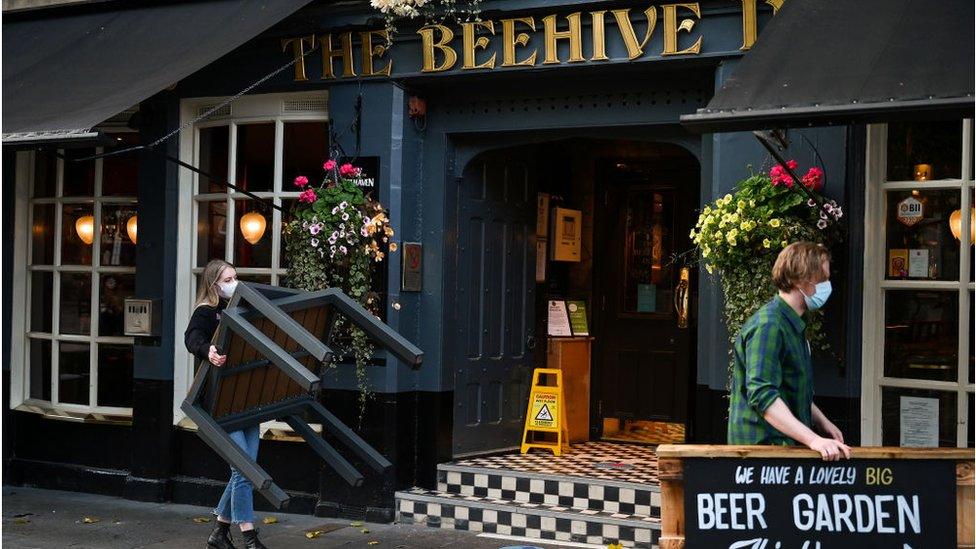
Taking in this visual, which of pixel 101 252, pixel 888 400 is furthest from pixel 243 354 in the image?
pixel 101 252

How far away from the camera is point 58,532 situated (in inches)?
353

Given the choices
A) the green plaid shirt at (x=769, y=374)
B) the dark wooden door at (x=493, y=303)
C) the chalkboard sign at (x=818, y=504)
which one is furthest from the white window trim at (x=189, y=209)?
the chalkboard sign at (x=818, y=504)

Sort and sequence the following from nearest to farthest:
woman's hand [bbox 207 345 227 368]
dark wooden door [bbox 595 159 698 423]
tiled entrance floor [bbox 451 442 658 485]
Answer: woman's hand [bbox 207 345 227 368] → tiled entrance floor [bbox 451 442 658 485] → dark wooden door [bbox 595 159 698 423]

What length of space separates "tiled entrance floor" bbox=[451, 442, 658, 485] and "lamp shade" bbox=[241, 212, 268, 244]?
2.38 metres

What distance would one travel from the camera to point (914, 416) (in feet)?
24.5

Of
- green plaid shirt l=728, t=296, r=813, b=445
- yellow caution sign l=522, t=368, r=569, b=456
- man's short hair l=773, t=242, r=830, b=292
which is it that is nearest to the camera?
green plaid shirt l=728, t=296, r=813, b=445

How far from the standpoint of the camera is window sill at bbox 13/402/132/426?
10.6 metres

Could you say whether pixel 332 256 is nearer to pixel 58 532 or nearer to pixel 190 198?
pixel 190 198

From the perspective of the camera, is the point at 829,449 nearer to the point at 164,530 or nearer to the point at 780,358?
the point at 780,358

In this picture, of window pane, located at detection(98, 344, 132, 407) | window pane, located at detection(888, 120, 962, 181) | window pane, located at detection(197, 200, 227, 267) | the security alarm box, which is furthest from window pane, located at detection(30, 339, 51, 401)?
window pane, located at detection(888, 120, 962, 181)

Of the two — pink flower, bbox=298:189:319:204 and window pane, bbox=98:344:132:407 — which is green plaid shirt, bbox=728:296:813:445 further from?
window pane, bbox=98:344:132:407

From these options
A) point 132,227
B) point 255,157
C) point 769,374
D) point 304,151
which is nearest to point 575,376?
point 304,151

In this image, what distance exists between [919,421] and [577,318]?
4360 mm

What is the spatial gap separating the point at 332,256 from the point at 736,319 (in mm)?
2995
